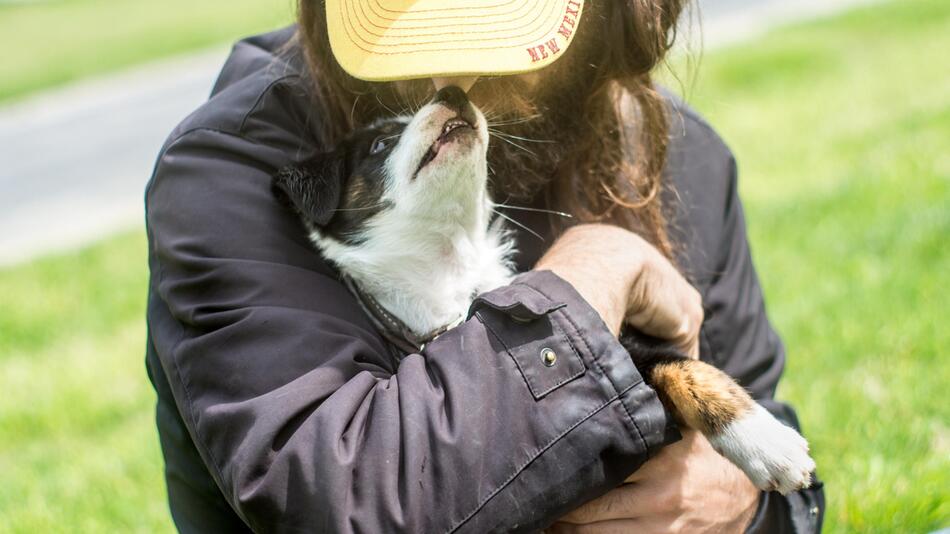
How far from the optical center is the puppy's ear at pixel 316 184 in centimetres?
226

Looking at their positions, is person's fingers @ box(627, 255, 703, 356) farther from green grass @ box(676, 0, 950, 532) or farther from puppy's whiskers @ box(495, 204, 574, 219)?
green grass @ box(676, 0, 950, 532)

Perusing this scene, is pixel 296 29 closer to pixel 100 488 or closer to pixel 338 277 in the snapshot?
pixel 338 277

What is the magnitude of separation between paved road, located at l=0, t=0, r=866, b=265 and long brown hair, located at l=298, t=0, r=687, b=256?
5582mm

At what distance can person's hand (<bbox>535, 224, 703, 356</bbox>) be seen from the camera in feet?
7.22

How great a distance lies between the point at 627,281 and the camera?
89.3 inches

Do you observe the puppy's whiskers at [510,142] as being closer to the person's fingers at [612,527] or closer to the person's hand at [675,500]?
the person's hand at [675,500]

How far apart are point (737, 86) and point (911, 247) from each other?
16.3 ft

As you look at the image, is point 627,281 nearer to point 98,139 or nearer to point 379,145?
point 379,145

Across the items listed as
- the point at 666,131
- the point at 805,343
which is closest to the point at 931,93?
the point at 805,343

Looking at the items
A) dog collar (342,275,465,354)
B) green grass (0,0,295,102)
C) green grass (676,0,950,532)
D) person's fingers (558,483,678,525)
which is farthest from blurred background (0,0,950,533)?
green grass (0,0,295,102)

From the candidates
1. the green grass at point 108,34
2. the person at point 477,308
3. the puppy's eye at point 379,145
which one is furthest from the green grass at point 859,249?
the green grass at point 108,34

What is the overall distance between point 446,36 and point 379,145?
21.9 inches

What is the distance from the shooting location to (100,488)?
12.3ft

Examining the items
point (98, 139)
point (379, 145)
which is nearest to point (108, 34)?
point (98, 139)
